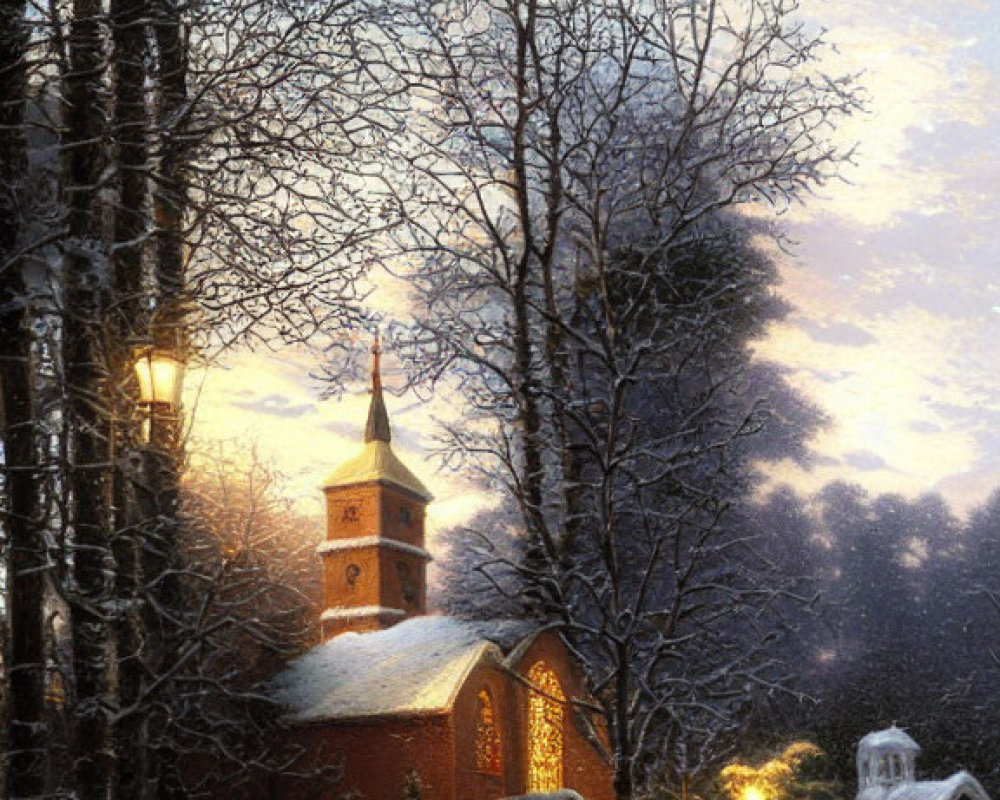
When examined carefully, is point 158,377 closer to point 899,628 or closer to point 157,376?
point 157,376

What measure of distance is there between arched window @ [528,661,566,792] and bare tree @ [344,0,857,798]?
2671 mm

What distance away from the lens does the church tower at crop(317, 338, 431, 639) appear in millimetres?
36844

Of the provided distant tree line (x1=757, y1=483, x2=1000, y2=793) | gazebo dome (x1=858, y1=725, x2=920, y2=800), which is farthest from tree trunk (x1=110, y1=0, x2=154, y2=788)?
distant tree line (x1=757, y1=483, x2=1000, y2=793)

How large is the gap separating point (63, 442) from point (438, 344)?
9612mm

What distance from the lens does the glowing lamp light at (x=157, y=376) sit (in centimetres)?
945

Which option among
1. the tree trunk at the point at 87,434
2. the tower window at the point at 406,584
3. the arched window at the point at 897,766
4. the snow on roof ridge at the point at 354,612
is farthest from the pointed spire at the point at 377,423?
the tree trunk at the point at 87,434

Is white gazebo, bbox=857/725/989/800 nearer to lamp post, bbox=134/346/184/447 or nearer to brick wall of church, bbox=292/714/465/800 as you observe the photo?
brick wall of church, bbox=292/714/465/800

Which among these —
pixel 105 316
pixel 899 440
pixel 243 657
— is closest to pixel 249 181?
pixel 105 316

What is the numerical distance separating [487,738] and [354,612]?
14.1 m

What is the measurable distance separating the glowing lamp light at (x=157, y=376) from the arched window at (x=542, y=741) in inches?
549

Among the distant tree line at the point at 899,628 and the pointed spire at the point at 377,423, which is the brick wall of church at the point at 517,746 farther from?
the pointed spire at the point at 377,423

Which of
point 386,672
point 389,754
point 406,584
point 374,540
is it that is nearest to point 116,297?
point 389,754

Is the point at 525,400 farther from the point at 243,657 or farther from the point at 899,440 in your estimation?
the point at 899,440

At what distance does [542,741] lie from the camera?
2292cm
